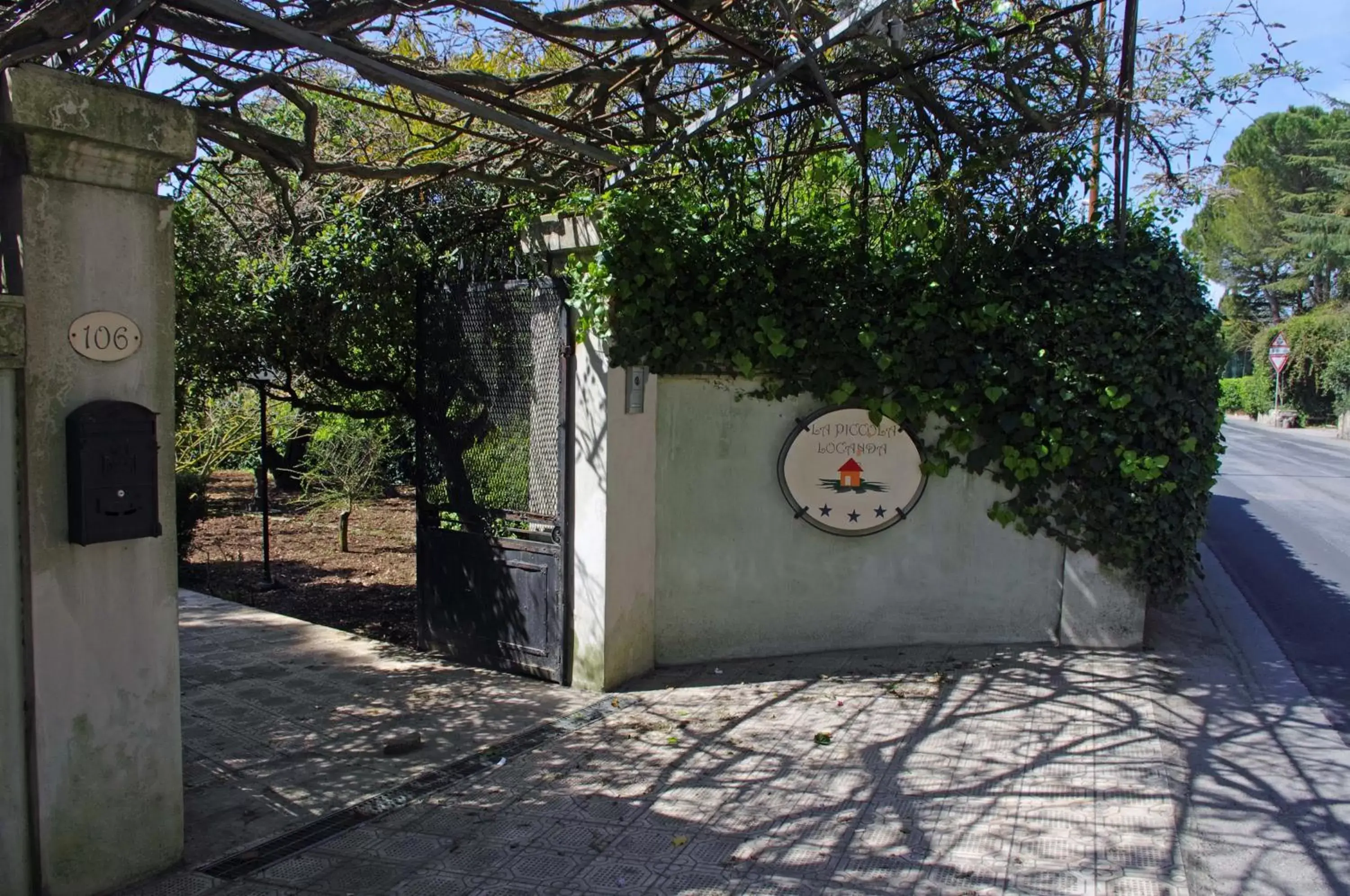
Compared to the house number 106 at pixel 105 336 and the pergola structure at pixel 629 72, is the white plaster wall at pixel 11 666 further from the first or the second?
the pergola structure at pixel 629 72

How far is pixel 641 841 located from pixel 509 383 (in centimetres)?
330

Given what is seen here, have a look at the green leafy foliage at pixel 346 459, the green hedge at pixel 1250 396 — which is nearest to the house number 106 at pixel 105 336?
the green leafy foliage at pixel 346 459

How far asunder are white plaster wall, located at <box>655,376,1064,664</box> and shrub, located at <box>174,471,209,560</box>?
6209 mm

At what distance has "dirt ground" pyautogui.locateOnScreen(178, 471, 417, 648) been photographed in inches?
327

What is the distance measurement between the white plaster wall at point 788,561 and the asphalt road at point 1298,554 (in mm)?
1983

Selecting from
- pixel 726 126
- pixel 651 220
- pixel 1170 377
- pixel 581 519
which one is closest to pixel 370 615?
pixel 581 519

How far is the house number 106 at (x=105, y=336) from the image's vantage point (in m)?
3.15

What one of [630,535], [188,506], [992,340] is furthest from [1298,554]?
[188,506]

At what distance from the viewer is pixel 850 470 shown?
6.15m

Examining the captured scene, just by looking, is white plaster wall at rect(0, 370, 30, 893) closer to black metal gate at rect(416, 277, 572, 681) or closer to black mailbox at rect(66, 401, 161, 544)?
black mailbox at rect(66, 401, 161, 544)

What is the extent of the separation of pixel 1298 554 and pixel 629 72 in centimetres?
918

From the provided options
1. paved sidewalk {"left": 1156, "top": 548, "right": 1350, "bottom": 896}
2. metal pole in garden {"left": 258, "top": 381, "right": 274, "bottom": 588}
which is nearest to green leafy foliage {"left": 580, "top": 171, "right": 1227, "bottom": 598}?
paved sidewalk {"left": 1156, "top": 548, "right": 1350, "bottom": 896}

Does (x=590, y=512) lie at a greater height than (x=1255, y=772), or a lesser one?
greater

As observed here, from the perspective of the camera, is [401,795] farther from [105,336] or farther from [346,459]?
[346,459]
